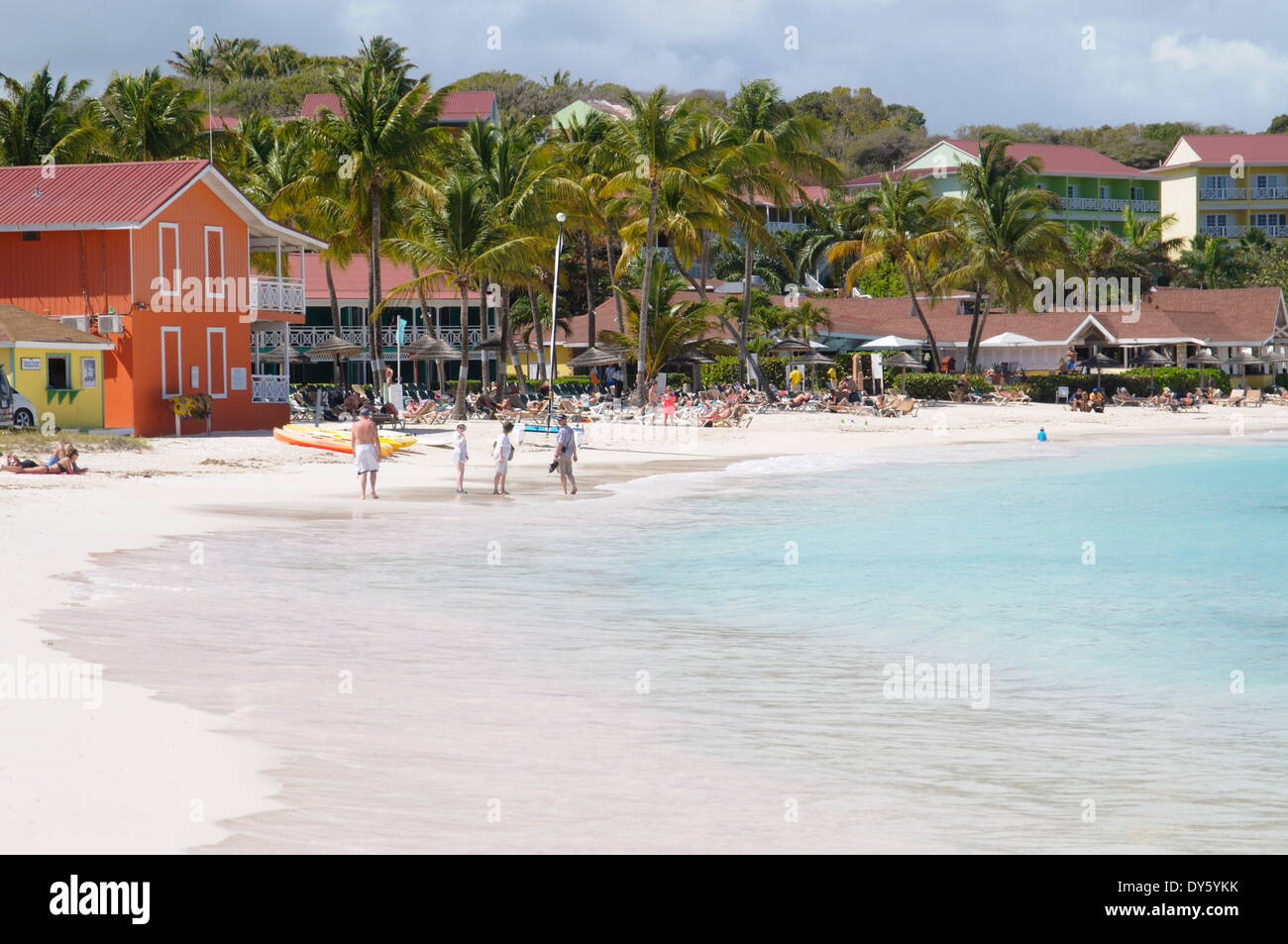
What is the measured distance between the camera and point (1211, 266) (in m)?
77.3

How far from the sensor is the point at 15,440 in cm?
2492

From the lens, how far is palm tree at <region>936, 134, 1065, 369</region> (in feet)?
175

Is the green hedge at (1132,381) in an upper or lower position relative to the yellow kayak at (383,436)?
upper

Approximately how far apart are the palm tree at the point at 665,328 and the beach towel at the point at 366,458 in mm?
22987

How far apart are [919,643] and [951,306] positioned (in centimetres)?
5317

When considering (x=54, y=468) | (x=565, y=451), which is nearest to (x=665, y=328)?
(x=565, y=451)

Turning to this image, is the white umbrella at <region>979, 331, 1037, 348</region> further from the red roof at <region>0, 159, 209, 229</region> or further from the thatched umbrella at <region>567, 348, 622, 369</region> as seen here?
the red roof at <region>0, 159, 209, 229</region>

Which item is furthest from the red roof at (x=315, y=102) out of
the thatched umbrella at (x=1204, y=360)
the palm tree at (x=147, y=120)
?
the thatched umbrella at (x=1204, y=360)

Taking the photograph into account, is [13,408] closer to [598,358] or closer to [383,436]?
[383,436]

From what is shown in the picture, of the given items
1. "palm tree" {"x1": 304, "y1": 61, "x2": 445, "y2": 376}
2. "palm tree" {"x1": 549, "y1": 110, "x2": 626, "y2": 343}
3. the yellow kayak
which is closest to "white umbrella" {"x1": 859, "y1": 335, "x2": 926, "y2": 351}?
"palm tree" {"x1": 549, "y1": 110, "x2": 626, "y2": 343}

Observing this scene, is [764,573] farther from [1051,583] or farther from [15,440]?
[15,440]

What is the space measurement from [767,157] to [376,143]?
12785 mm

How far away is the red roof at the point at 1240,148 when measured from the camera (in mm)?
88438

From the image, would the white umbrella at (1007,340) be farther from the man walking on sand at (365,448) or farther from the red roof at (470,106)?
the red roof at (470,106)
